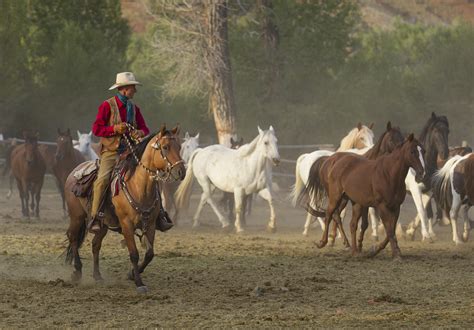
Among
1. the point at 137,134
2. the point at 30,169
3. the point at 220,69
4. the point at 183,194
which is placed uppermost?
the point at 220,69

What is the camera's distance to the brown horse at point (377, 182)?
13523 mm

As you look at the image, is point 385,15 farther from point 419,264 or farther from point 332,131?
point 419,264

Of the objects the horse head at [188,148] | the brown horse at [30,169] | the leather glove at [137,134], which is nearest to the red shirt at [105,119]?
the leather glove at [137,134]

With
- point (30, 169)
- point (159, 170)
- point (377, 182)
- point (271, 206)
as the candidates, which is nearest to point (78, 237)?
point (159, 170)

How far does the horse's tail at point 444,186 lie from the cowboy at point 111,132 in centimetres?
704

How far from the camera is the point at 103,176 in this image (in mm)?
11031

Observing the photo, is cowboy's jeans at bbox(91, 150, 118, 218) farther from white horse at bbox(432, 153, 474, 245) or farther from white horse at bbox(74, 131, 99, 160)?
white horse at bbox(74, 131, 99, 160)

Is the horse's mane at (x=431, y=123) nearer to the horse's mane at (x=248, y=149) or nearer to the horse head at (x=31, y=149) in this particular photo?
the horse's mane at (x=248, y=149)

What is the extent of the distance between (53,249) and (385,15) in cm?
7693

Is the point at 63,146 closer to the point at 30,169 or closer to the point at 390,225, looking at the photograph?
the point at 30,169

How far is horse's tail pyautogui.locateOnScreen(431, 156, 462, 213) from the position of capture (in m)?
16.7

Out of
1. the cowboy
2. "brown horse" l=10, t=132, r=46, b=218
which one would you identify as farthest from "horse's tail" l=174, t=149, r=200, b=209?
the cowboy

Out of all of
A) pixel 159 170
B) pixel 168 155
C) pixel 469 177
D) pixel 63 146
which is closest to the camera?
pixel 168 155

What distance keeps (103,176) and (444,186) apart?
24.8 ft
